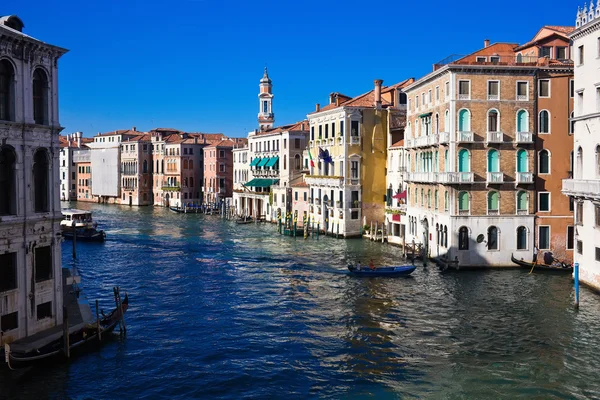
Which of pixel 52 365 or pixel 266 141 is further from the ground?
pixel 266 141

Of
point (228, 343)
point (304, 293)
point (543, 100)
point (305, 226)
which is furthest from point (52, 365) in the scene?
point (305, 226)

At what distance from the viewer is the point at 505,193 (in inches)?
1160

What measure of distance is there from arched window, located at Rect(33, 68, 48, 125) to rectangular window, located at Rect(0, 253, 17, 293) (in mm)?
3340

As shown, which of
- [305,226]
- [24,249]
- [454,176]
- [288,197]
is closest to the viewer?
[24,249]

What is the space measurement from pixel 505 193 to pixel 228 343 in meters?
16.2

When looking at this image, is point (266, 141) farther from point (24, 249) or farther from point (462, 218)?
point (24, 249)

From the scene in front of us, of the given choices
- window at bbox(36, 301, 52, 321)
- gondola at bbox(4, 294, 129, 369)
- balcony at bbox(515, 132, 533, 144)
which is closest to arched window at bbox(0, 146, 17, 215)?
window at bbox(36, 301, 52, 321)

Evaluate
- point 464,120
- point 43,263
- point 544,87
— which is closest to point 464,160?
point 464,120

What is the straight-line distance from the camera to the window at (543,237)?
29500mm

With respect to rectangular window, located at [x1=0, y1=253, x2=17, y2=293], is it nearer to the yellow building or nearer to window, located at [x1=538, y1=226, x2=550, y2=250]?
window, located at [x1=538, y1=226, x2=550, y2=250]

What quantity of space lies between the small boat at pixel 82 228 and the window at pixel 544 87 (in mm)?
27889

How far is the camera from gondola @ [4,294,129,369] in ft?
48.2

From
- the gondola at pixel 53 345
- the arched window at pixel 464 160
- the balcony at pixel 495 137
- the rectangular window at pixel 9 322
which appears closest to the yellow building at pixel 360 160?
the arched window at pixel 464 160

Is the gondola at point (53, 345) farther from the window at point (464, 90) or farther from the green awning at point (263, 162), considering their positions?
the green awning at point (263, 162)
